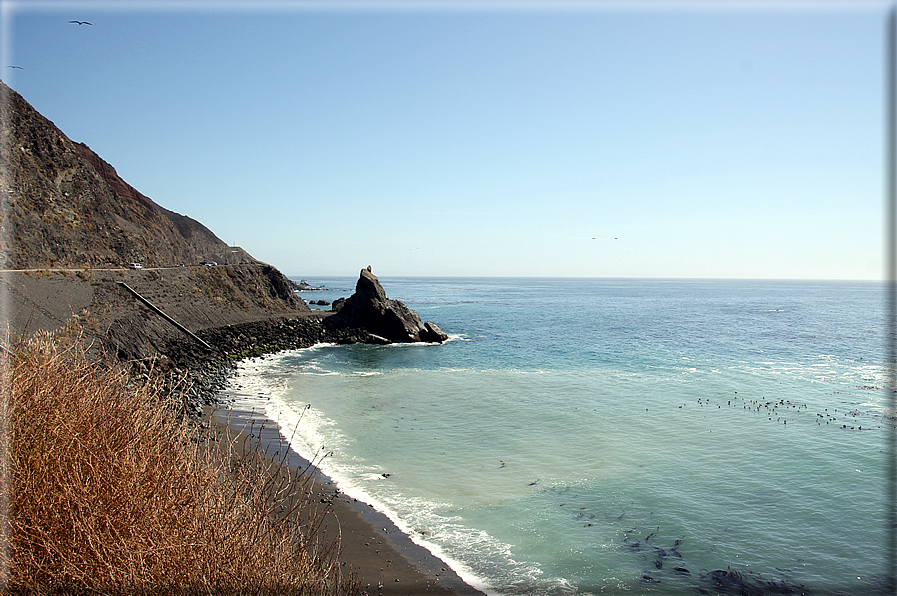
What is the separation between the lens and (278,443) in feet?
58.3

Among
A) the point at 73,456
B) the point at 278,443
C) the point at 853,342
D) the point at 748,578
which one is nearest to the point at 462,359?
the point at 278,443

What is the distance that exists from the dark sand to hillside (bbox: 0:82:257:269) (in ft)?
130

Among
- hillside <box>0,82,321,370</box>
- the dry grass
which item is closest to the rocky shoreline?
hillside <box>0,82,321,370</box>

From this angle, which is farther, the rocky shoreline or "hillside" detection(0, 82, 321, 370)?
the rocky shoreline

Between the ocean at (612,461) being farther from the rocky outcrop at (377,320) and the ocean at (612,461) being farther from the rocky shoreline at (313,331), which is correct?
the rocky outcrop at (377,320)

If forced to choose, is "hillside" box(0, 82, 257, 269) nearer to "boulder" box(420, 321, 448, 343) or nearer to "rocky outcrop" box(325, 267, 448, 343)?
"rocky outcrop" box(325, 267, 448, 343)

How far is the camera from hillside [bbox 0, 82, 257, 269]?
147 feet

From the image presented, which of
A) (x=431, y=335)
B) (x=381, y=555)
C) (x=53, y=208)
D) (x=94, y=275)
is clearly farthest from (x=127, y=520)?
(x=53, y=208)

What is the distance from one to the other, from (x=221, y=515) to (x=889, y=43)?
962 centimetres

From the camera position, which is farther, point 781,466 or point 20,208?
point 20,208

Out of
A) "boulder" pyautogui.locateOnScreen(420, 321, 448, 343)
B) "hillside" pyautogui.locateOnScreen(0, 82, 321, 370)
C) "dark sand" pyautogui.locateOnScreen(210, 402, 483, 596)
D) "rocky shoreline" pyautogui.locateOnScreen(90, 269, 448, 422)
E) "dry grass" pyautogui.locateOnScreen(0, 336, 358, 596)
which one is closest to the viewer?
"dry grass" pyautogui.locateOnScreen(0, 336, 358, 596)

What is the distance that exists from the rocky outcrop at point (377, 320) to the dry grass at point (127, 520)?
40838 millimetres

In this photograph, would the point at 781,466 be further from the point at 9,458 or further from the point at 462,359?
the point at 462,359

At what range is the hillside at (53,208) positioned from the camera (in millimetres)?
44750
